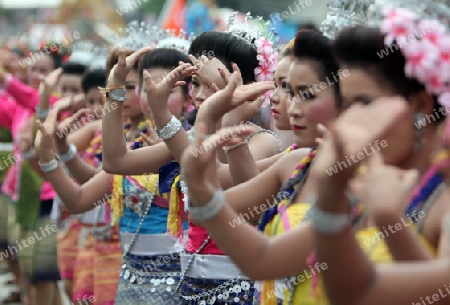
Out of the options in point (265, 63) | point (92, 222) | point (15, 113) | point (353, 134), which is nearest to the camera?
point (353, 134)

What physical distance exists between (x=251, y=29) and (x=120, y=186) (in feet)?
4.12

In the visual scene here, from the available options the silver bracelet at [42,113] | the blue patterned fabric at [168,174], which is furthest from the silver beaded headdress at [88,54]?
the blue patterned fabric at [168,174]

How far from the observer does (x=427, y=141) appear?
7.34ft

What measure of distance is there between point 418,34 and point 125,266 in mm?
3048

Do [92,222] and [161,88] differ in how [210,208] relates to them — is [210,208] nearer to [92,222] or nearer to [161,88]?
[161,88]

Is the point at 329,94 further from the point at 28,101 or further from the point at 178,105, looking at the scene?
the point at 28,101

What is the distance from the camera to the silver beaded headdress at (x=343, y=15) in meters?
2.59

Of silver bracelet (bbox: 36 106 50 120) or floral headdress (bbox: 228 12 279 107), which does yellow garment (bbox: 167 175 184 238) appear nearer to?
floral headdress (bbox: 228 12 279 107)

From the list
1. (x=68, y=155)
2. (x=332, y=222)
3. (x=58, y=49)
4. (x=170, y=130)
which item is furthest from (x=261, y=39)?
(x=58, y=49)

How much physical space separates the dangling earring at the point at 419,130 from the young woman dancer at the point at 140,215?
2.53 metres

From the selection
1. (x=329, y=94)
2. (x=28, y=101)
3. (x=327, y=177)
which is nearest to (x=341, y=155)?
(x=327, y=177)

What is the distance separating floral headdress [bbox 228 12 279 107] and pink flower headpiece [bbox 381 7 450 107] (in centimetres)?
188

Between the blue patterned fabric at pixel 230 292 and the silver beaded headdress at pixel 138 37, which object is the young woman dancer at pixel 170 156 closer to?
the blue patterned fabric at pixel 230 292

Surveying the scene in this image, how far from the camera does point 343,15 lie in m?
2.81
